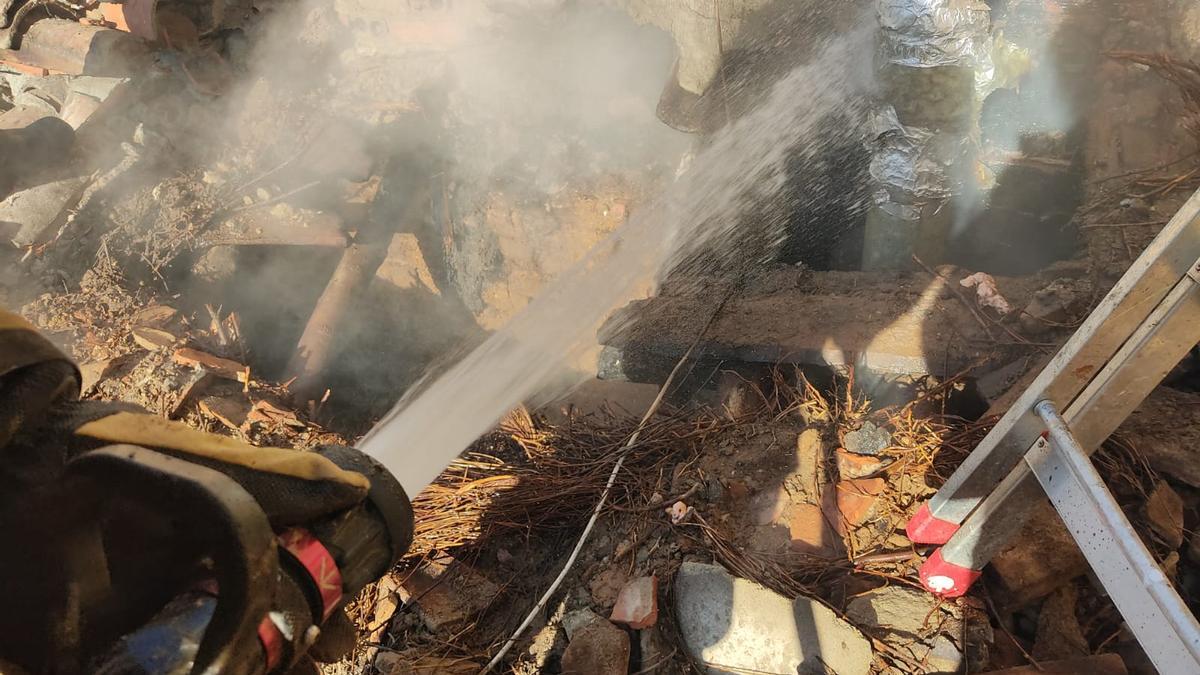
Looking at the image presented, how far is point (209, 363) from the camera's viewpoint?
177 inches

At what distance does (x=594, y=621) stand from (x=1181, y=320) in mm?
2244

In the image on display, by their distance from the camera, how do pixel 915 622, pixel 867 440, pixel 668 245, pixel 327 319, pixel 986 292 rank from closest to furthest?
pixel 915 622
pixel 867 440
pixel 986 292
pixel 668 245
pixel 327 319

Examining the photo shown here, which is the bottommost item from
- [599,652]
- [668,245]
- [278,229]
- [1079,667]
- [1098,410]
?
[1079,667]

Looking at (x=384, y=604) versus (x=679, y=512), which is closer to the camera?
(x=679, y=512)

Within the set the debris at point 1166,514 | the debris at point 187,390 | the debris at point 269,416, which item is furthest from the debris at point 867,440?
the debris at point 187,390

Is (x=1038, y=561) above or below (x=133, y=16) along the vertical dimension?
below

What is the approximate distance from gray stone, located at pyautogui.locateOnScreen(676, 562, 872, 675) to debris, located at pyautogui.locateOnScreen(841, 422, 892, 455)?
766mm

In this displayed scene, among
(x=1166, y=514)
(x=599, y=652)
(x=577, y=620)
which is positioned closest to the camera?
(x=1166, y=514)

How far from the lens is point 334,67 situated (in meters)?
6.56

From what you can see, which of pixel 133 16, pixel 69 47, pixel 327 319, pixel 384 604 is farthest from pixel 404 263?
pixel 384 604

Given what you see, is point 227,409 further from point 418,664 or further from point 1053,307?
point 1053,307

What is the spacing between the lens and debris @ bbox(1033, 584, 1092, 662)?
2.37 m

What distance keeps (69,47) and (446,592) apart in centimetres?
562

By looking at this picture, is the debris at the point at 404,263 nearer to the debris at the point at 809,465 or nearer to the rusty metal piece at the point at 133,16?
the rusty metal piece at the point at 133,16
